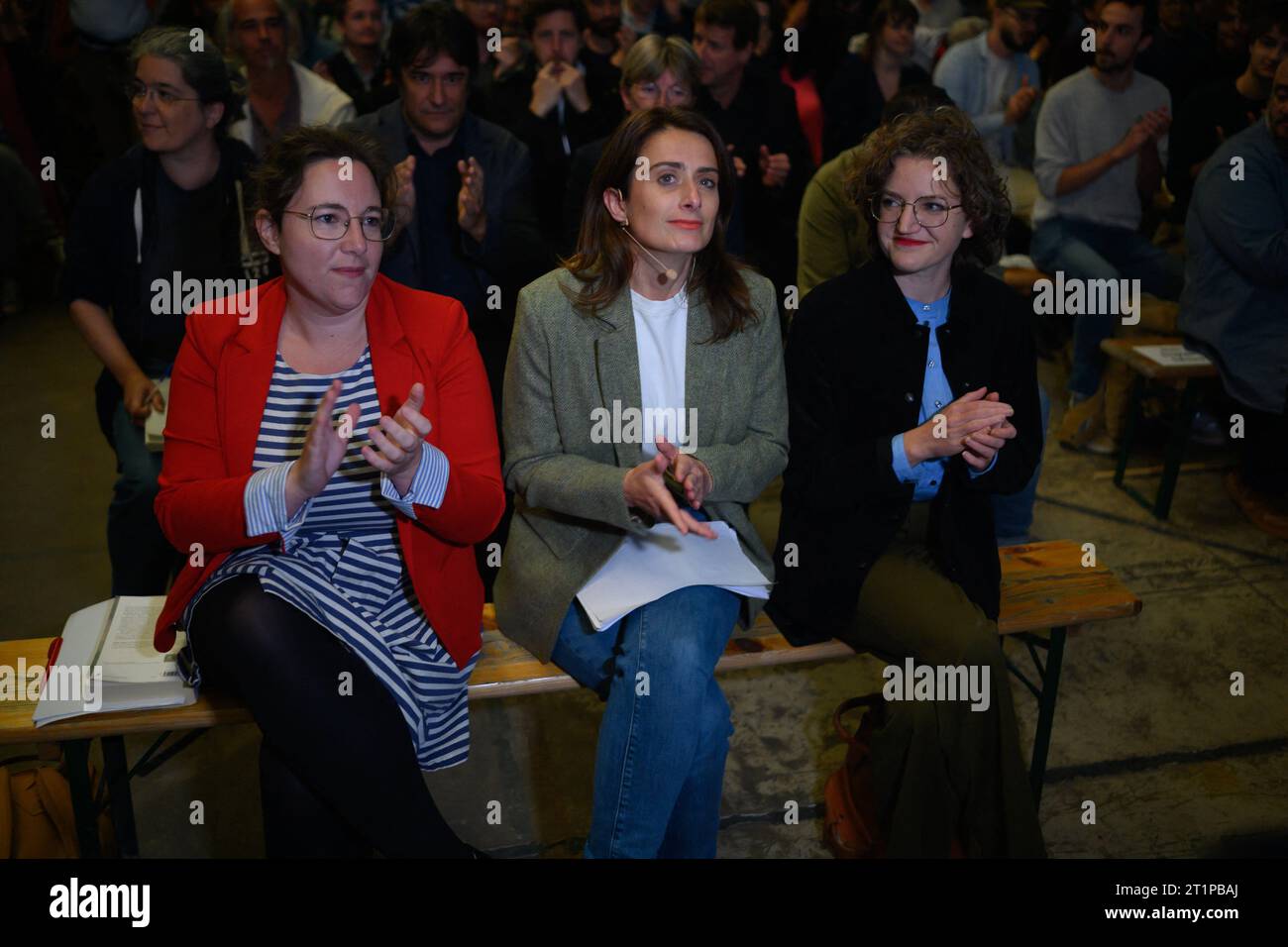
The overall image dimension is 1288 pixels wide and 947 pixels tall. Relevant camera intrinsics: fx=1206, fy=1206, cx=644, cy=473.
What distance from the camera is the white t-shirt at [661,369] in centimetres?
246

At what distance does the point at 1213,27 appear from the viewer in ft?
22.8

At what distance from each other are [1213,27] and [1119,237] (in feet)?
9.62

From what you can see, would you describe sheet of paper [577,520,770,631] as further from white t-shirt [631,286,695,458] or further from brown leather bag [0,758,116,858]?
brown leather bag [0,758,116,858]

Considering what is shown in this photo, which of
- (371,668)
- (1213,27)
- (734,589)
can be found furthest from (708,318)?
(1213,27)

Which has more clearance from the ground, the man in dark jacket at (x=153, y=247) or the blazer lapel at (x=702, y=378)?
the man in dark jacket at (x=153, y=247)

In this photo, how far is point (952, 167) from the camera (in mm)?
2486

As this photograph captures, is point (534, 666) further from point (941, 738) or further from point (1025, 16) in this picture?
point (1025, 16)

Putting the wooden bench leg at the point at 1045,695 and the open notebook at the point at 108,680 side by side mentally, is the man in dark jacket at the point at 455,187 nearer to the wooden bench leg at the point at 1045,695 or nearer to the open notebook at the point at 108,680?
the open notebook at the point at 108,680

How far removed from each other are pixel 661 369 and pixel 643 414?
99mm

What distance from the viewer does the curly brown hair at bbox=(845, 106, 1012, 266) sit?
2.49 metres

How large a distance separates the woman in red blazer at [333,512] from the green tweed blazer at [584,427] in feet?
0.31

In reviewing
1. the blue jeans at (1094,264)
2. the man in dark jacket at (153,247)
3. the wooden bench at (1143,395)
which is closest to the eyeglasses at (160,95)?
the man in dark jacket at (153,247)

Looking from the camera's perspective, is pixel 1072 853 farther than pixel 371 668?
Yes
